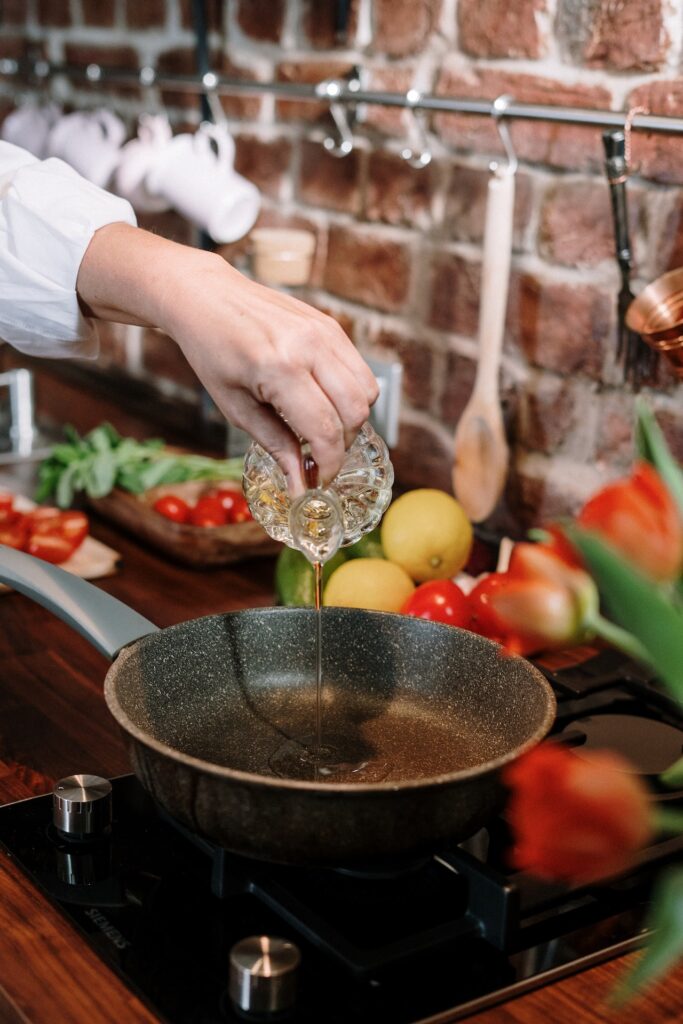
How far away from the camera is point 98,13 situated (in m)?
2.13

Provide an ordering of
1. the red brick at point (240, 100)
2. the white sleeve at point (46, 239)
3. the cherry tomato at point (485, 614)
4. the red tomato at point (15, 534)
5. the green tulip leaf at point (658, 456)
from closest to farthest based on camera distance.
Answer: the green tulip leaf at point (658, 456) < the white sleeve at point (46, 239) < the cherry tomato at point (485, 614) < the red tomato at point (15, 534) < the red brick at point (240, 100)

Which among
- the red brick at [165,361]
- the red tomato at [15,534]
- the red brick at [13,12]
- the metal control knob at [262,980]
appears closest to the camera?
the metal control knob at [262,980]

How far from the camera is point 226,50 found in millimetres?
1802

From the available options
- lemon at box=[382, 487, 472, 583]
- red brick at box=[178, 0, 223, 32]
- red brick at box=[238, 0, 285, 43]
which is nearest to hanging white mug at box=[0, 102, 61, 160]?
red brick at box=[178, 0, 223, 32]

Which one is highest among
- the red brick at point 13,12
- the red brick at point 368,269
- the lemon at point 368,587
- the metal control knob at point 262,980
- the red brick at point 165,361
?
the red brick at point 13,12

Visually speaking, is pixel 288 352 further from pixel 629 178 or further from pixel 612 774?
pixel 629 178

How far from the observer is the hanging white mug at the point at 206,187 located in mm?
1591

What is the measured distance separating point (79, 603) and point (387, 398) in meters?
0.80

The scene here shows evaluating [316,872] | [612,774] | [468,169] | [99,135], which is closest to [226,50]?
[99,135]

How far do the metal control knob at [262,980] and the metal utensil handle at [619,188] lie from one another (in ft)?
2.49

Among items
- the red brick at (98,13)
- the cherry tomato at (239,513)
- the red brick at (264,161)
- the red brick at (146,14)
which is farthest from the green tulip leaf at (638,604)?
the red brick at (98,13)

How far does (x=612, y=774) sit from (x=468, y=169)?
1122 millimetres

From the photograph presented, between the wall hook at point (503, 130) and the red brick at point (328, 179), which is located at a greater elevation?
the wall hook at point (503, 130)

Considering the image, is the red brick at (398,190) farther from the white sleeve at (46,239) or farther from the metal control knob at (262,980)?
the metal control knob at (262,980)
